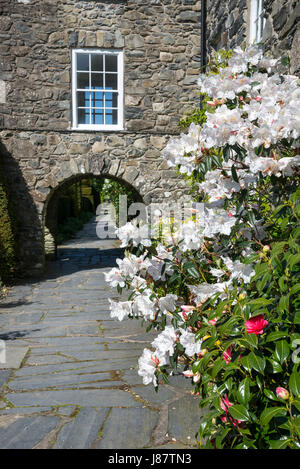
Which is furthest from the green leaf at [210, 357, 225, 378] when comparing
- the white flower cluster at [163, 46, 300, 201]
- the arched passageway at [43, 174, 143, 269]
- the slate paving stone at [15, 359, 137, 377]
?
the arched passageway at [43, 174, 143, 269]

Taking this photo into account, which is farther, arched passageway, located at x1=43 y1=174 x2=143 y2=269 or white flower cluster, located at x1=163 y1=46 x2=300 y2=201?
arched passageway, located at x1=43 y1=174 x2=143 y2=269

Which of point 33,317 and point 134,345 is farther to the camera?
point 33,317

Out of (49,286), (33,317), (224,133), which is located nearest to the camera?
(224,133)

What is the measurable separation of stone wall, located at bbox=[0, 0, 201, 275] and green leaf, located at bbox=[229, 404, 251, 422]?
6.91 meters

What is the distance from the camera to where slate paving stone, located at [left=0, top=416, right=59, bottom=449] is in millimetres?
2320

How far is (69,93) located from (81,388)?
628cm

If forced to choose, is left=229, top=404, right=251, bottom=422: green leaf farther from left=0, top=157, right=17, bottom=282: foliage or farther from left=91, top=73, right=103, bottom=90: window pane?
left=91, top=73, right=103, bottom=90: window pane

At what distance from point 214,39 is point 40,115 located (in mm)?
3500

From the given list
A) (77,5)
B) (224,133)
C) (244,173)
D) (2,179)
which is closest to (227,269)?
(244,173)

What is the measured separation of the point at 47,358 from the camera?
3.72 meters

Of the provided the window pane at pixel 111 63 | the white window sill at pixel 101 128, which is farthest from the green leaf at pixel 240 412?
the window pane at pixel 111 63

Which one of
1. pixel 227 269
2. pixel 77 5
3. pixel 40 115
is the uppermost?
pixel 77 5

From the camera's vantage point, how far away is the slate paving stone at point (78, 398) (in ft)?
9.30

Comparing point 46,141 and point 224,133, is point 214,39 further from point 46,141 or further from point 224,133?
point 224,133
